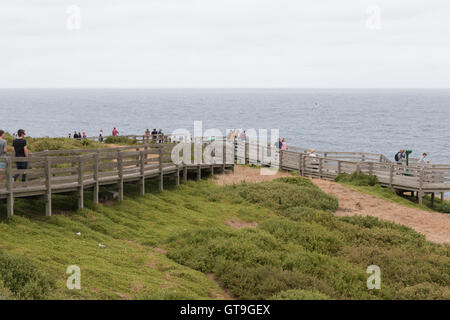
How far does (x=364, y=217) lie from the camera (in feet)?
66.6

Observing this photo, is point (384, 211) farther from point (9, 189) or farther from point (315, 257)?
point (9, 189)

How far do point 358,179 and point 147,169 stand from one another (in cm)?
1234

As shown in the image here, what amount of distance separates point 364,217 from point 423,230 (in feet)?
8.23

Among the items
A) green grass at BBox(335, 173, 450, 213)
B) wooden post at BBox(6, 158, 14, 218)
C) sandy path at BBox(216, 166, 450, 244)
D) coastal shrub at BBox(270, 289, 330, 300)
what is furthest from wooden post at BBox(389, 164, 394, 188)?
wooden post at BBox(6, 158, 14, 218)

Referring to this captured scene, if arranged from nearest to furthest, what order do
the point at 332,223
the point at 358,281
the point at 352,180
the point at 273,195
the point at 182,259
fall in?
the point at 358,281 < the point at 182,259 < the point at 332,223 < the point at 273,195 < the point at 352,180

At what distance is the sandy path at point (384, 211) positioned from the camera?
20.9 m

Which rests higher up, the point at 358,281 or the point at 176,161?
the point at 176,161

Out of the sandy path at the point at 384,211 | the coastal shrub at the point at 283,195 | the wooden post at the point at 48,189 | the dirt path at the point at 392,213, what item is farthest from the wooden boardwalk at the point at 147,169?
the coastal shrub at the point at 283,195

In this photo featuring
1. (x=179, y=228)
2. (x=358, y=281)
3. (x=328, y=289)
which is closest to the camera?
(x=328, y=289)

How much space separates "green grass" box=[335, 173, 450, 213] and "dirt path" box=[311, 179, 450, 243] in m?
0.88

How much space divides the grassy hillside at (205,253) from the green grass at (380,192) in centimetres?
607

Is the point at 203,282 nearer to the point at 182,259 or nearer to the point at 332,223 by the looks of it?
the point at 182,259
